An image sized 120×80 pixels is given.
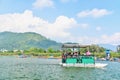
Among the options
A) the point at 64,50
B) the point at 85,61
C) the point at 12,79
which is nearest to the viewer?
the point at 12,79

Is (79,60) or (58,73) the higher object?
(79,60)

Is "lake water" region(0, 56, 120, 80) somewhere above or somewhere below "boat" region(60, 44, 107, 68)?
below

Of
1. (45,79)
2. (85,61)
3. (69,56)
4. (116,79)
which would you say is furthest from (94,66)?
(45,79)

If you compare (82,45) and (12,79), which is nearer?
(12,79)

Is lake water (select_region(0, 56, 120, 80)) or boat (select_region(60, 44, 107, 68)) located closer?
lake water (select_region(0, 56, 120, 80))

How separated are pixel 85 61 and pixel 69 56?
5505 millimetres

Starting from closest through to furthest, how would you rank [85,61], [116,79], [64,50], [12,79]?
[12,79] → [116,79] → [85,61] → [64,50]

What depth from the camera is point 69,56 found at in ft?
274

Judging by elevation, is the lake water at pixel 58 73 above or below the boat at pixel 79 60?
below

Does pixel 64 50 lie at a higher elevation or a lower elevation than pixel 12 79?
higher

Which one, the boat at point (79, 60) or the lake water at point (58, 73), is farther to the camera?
the boat at point (79, 60)

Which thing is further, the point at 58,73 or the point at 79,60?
the point at 79,60

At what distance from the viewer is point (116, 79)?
169ft

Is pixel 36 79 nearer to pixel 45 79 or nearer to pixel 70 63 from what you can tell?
pixel 45 79
